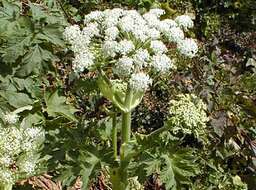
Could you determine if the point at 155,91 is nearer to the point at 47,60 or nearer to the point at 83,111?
the point at 83,111

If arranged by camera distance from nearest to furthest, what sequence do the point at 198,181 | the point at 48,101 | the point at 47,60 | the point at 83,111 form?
the point at 47,60, the point at 48,101, the point at 198,181, the point at 83,111

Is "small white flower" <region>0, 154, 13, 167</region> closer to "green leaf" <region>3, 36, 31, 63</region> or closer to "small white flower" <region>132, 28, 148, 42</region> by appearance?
"green leaf" <region>3, 36, 31, 63</region>

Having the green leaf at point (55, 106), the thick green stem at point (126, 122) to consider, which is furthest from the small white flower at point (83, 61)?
the green leaf at point (55, 106)

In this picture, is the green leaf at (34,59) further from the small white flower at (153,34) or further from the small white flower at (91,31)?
the small white flower at (153,34)

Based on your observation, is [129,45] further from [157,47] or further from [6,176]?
[6,176]

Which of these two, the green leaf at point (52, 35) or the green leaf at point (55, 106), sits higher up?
the green leaf at point (52, 35)

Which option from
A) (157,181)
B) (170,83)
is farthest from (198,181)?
(170,83)

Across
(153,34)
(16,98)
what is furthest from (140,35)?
(16,98)
